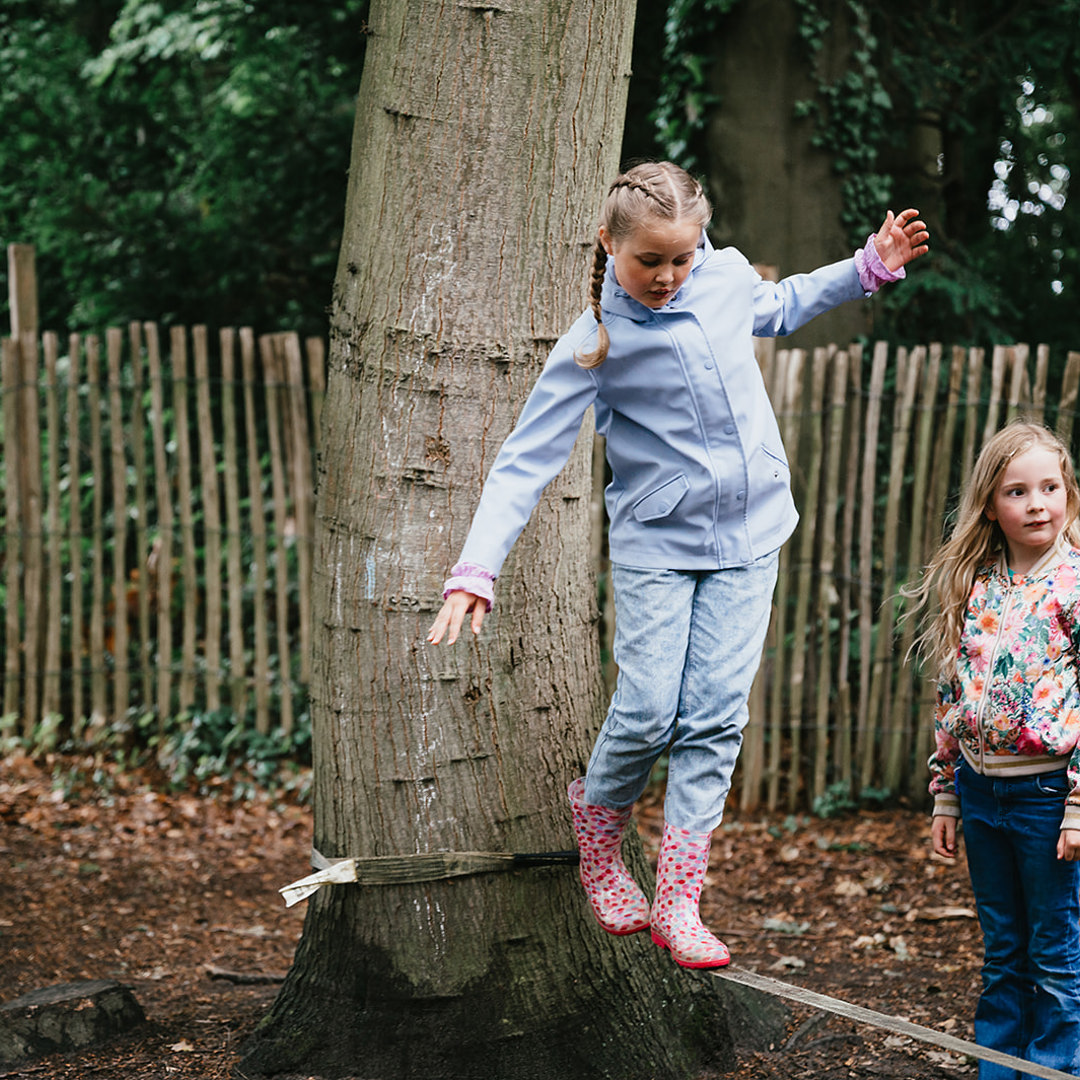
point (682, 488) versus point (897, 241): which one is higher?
point (897, 241)

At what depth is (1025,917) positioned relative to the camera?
262cm

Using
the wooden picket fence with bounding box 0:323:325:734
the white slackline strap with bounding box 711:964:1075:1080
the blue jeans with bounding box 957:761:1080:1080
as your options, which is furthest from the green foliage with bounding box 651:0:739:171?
the white slackline strap with bounding box 711:964:1075:1080

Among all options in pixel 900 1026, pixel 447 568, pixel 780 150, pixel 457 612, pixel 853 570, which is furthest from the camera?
pixel 780 150

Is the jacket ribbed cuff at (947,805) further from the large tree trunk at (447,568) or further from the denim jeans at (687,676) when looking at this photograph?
the large tree trunk at (447,568)

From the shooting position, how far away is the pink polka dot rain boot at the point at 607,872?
2650 millimetres

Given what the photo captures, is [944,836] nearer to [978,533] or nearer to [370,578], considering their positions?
[978,533]

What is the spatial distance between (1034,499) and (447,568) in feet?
4.36

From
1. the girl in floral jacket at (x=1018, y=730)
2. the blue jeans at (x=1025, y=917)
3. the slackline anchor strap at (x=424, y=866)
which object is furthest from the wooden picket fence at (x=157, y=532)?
the blue jeans at (x=1025, y=917)

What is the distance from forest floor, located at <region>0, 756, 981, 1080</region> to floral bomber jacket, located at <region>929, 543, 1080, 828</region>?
1.10 m


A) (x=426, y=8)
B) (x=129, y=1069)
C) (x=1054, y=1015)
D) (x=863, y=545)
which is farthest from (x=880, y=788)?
(x=426, y=8)

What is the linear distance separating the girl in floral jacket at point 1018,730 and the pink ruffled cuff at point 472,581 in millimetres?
1009

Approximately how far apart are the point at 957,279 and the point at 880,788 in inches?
119

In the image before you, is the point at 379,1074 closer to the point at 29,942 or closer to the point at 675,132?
the point at 29,942

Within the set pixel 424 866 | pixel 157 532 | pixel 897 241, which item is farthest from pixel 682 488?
pixel 157 532
